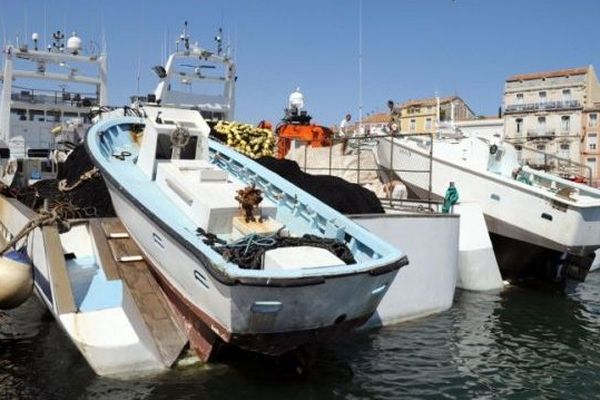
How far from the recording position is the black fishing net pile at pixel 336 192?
10.0 m

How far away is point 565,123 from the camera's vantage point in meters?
55.4

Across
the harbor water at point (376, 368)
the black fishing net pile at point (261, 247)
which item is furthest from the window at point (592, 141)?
the black fishing net pile at point (261, 247)

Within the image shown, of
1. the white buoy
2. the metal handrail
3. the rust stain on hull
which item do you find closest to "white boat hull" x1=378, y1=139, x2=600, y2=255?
the rust stain on hull

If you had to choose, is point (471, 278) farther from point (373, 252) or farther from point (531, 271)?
point (373, 252)

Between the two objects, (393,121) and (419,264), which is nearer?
(419,264)

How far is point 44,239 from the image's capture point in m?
7.24

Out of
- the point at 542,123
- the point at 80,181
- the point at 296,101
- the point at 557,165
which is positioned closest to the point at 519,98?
the point at 542,123

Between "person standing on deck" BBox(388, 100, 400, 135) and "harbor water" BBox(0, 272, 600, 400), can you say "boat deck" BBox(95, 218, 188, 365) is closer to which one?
"harbor water" BBox(0, 272, 600, 400)

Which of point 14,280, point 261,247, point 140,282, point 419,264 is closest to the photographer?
point 261,247

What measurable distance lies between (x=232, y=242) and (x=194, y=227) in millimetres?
790

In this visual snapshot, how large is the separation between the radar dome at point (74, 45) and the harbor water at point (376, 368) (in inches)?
481

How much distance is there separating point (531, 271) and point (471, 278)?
2.86m

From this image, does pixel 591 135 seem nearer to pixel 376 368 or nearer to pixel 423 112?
pixel 423 112

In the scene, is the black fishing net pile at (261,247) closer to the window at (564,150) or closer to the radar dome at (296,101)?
the radar dome at (296,101)
